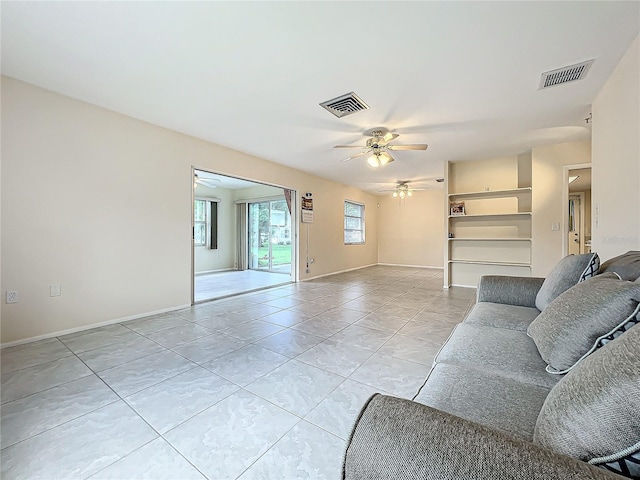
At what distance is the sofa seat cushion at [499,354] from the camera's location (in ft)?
3.75

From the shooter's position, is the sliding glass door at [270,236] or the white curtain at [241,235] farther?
the white curtain at [241,235]

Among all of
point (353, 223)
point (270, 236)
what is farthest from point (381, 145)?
point (270, 236)

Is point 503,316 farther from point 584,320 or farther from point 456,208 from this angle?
point 456,208

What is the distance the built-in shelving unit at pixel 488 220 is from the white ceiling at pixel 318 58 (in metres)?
1.48

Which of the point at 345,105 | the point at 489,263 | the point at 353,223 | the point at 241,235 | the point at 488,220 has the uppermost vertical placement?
the point at 345,105

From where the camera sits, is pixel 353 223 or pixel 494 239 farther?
pixel 353 223

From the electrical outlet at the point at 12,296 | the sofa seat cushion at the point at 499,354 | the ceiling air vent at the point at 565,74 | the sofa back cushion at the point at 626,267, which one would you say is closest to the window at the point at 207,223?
the electrical outlet at the point at 12,296

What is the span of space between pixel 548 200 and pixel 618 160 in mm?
2312

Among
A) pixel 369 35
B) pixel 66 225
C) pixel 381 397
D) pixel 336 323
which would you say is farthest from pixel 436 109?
pixel 66 225

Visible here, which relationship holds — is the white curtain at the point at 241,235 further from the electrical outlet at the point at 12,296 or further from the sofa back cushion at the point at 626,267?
the sofa back cushion at the point at 626,267

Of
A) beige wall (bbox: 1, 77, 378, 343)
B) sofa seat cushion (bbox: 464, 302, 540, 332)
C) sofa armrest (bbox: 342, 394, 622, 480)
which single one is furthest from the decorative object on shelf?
sofa armrest (bbox: 342, 394, 622, 480)

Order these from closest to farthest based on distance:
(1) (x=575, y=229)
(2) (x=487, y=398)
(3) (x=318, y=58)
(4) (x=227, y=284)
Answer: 1. (2) (x=487, y=398)
2. (3) (x=318, y=58)
3. (4) (x=227, y=284)
4. (1) (x=575, y=229)

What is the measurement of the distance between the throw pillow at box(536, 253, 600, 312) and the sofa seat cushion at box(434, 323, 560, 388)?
0.41 m

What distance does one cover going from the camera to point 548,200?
169 inches
